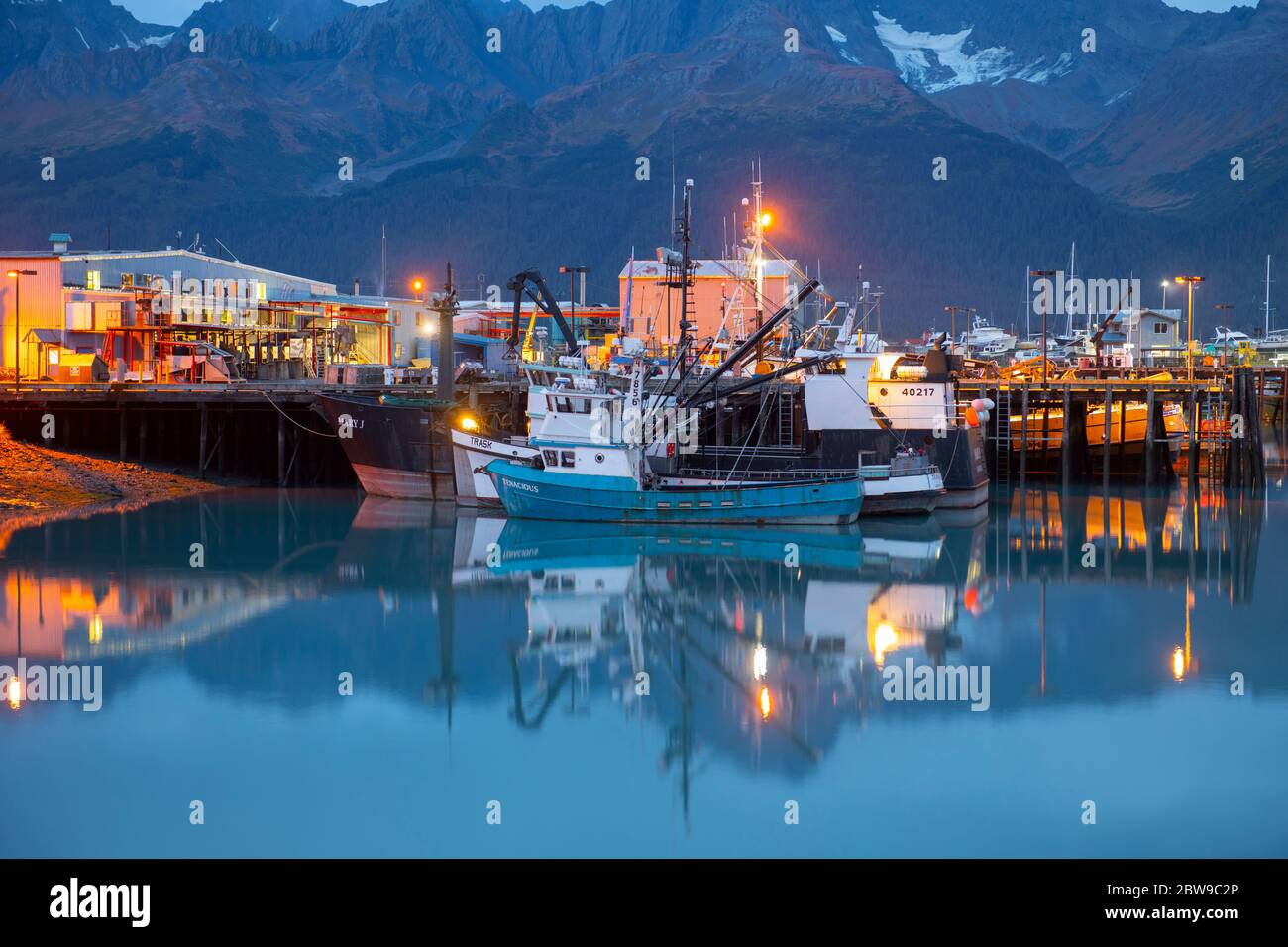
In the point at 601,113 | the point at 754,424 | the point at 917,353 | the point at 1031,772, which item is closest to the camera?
the point at 1031,772

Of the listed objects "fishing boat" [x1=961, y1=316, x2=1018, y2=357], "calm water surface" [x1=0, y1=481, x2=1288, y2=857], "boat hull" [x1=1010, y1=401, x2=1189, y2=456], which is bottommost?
"calm water surface" [x1=0, y1=481, x2=1288, y2=857]

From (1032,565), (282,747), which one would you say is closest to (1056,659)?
(1032,565)

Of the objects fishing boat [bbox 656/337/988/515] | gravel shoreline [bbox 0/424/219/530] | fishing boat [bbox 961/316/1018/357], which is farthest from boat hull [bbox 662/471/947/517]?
fishing boat [bbox 961/316/1018/357]

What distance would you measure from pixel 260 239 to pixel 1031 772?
173737 millimetres

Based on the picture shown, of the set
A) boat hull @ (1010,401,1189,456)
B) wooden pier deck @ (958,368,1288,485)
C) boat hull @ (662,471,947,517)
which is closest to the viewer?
boat hull @ (662,471,947,517)

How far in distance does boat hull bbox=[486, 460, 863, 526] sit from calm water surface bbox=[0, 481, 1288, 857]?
1307 mm

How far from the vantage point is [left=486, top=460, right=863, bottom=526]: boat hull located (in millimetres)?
32969

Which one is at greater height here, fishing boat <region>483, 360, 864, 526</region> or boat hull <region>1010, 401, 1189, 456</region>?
boat hull <region>1010, 401, 1189, 456</region>

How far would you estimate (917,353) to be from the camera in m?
42.5

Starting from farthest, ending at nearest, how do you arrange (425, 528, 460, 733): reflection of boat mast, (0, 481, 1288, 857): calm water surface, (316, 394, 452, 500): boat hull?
(316, 394, 452, 500): boat hull < (425, 528, 460, 733): reflection of boat mast < (0, 481, 1288, 857): calm water surface

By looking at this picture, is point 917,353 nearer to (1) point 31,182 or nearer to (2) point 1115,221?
(2) point 1115,221

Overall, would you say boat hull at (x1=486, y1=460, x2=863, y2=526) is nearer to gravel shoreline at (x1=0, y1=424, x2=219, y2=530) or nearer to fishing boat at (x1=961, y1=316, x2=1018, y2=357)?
gravel shoreline at (x1=0, y1=424, x2=219, y2=530)

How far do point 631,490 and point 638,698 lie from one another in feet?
50.7

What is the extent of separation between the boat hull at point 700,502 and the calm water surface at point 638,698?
4.29 feet
